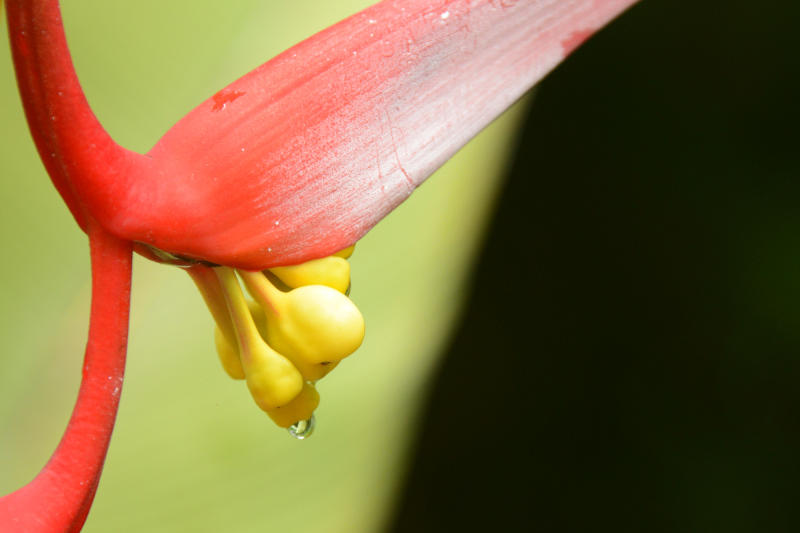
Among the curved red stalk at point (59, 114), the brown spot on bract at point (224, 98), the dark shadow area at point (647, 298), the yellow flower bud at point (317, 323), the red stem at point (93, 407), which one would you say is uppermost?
the dark shadow area at point (647, 298)

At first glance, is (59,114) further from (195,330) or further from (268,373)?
(195,330)

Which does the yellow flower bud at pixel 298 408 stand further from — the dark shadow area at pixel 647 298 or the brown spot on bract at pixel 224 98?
the dark shadow area at pixel 647 298

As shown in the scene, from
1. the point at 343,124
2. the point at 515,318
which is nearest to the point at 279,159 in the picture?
the point at 343,124

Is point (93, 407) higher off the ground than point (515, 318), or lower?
lower

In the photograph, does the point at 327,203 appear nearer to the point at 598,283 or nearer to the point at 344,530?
the point at 344,530

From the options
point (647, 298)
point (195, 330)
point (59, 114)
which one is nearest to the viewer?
point (59, 114)

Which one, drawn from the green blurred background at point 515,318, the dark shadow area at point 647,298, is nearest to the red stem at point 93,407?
the green blurred background at point 515,318

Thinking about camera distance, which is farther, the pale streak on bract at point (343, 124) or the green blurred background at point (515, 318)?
the green blurred background at point (515, 318)

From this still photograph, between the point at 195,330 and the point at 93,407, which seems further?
the point at 195,330
